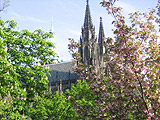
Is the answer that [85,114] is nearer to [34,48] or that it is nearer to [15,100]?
[15,100]

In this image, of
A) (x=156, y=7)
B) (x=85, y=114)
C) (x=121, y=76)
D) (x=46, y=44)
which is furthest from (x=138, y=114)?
(x=46, y=44)

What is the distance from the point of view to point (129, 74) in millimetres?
9742

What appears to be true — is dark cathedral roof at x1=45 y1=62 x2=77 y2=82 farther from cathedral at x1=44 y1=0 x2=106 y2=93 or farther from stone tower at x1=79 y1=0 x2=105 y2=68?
stone tower at x1=79 y1=0 x2=105 y2=68

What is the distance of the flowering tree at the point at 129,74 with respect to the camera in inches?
383

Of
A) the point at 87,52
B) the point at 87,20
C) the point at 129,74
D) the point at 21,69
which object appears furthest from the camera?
the point at 87,20

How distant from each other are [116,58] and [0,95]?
7379mm

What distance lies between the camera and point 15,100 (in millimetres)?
15898

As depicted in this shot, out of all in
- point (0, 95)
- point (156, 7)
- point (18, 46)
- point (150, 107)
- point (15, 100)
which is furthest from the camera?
point (18, 46)

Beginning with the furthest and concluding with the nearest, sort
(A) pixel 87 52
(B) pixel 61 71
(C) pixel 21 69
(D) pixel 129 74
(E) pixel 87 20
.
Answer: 1. (B) pixel 61 71
2. (E) pixel 87 20
3. (A) pixel 87 52
4. (C) pixel 21 69
5. (D) pixel 129 74

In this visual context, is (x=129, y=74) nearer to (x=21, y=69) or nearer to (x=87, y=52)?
(x=21, y=69)

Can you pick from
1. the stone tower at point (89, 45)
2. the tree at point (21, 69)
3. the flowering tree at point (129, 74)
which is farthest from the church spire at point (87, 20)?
the flowering tree at point (129, 74)

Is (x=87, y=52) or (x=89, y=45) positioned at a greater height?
(x=89, y=45)

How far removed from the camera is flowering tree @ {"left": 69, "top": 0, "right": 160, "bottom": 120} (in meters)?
9.73

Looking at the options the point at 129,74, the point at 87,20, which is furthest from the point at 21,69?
the point at 87,20
